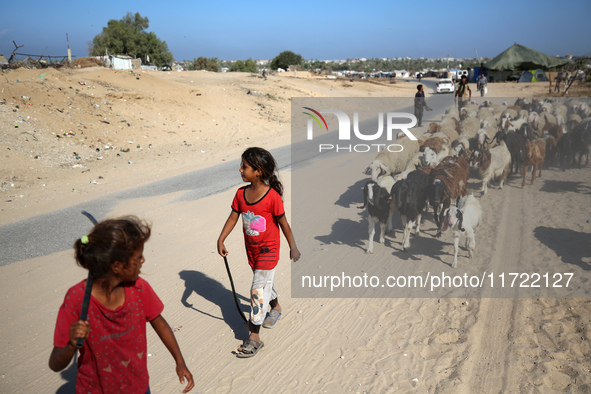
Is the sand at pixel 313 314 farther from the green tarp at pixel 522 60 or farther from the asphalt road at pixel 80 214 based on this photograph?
the green tarp at pixel 522 60

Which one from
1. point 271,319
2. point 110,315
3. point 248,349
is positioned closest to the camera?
point 110,315

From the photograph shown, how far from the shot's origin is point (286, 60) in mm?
61344

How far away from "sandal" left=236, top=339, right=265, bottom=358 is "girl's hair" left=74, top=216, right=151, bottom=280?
202 centimetres

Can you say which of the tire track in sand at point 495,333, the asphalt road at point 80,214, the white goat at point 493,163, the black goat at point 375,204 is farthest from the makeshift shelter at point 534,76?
the black goat at point 375,204

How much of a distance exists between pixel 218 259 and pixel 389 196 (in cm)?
260

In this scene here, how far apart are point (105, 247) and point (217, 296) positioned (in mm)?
3093

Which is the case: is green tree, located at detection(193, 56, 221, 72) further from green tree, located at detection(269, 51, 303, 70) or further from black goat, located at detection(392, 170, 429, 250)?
black goat, located at detection(392, 170, 429, 250)

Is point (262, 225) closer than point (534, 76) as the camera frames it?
Yes

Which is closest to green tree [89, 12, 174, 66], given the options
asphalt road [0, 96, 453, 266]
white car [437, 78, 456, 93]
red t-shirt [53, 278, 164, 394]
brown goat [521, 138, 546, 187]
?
white car [437, 78, 456, 93]

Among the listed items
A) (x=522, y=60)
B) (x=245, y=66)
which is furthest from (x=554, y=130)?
(x=245, y=66)

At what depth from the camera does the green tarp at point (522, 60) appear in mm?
42438

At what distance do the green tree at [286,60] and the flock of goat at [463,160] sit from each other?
48.3 meters

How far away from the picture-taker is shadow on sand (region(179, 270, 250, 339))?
425cm

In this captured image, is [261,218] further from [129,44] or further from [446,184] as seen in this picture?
[129,44]
